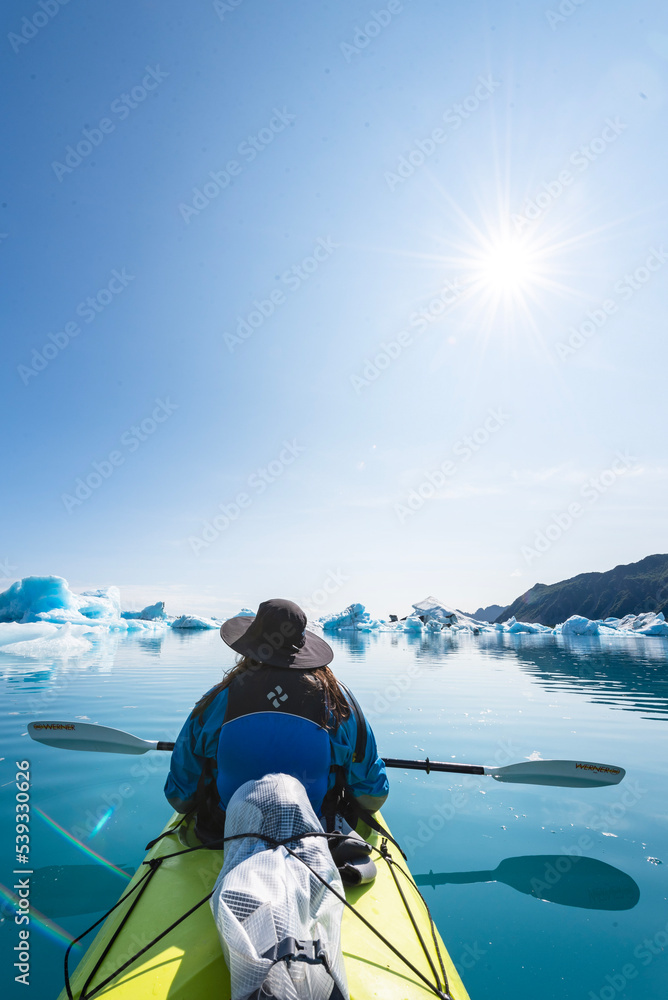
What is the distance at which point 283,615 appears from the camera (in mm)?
2504

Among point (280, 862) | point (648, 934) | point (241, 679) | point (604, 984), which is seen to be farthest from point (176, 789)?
point (648, 934)

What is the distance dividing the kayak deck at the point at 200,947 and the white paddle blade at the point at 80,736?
2.33 m

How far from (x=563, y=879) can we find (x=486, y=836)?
0.74m

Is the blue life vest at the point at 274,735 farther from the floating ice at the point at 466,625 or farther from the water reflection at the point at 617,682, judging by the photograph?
the floating ice at the point at 466,625

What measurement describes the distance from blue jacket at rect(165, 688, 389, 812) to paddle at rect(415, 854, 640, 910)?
125 centimetres

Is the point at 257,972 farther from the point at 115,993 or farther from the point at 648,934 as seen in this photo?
the point at 648,934

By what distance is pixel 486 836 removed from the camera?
4.05 m

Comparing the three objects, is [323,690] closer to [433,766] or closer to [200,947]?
[200,947]

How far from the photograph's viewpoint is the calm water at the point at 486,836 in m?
2.61

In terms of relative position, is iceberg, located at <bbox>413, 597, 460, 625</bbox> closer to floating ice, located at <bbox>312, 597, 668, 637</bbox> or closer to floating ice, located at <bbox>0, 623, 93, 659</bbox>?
floating ice, located at <bbox>312, 597, 668, 637</bbox>

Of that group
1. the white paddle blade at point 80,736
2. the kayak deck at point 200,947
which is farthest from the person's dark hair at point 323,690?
the white paddle blade at point 80,736

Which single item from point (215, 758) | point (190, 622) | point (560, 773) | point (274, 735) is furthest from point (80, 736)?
point (190, 622)

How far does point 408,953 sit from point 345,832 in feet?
2.42

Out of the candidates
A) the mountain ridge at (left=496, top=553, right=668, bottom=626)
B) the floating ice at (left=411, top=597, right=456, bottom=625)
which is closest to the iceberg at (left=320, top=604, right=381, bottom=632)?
the floating ice at (left=411, top=597, right=456, bottom=625)
